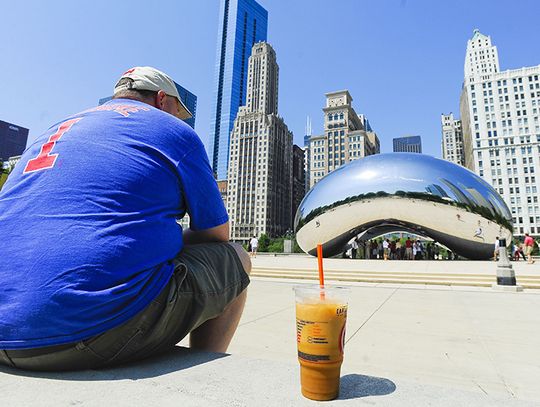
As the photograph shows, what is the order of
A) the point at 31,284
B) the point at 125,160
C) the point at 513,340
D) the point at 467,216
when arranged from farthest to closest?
1. the point at 467,216
2. the point at 513,340
3. the point at 125,160
4. the point at 31,284

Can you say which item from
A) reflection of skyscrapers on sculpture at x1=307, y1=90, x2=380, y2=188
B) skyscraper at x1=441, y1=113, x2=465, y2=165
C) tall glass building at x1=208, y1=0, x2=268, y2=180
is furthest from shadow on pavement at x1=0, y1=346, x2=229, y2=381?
skyscraper at x1=441, y1=113, x2=465, y2=165

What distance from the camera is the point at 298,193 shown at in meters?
126

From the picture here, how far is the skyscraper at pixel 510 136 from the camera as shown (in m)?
74.1

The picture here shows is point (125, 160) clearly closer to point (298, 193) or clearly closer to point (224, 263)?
point (224, 263)

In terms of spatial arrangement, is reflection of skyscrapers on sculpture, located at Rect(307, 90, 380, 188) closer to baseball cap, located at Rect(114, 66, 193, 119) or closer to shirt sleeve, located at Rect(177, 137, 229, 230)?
baseball cap, located at Rect(114, 66, 193, 119)

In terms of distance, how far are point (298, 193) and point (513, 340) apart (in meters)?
123

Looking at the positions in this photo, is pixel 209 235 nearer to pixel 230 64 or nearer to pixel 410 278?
pixel 410 278

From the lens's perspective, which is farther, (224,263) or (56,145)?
(224,263)

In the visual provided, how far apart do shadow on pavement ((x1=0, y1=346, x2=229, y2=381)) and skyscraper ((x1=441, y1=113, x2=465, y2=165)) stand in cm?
13132

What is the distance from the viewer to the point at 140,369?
114cm

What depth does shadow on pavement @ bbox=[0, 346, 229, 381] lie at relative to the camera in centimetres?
106

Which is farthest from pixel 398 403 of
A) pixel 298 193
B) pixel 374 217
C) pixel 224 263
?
pixel 298 193

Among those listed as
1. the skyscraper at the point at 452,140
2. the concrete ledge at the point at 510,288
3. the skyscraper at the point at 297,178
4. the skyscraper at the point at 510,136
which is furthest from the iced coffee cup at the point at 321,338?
the skyscraper at the point at 452,140

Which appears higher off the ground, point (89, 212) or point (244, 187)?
point (244, 187)
